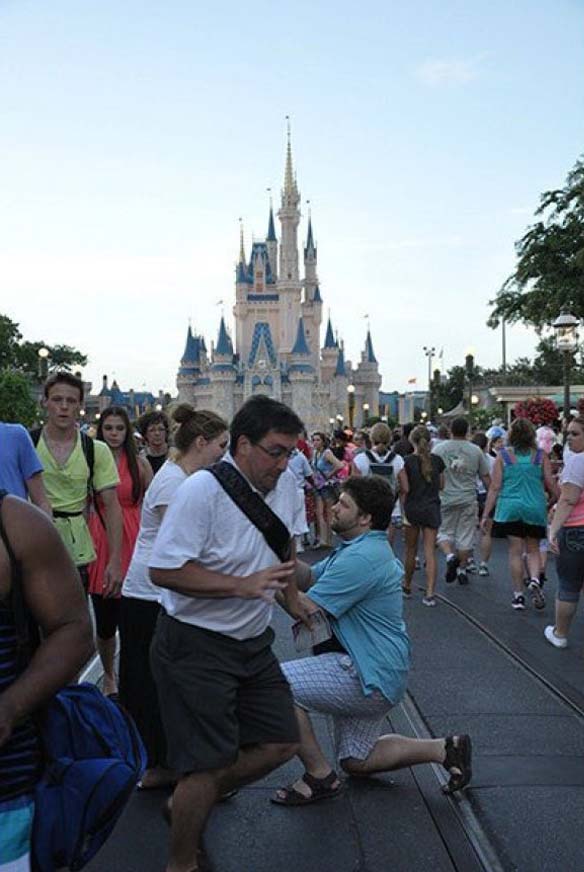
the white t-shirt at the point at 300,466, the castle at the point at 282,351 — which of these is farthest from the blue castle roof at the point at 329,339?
the white t-shirt at the point at 300,466

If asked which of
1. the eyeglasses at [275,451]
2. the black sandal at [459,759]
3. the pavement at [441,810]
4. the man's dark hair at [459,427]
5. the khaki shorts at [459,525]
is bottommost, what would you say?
the pavement at [441,810]

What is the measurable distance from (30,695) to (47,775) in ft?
0.75

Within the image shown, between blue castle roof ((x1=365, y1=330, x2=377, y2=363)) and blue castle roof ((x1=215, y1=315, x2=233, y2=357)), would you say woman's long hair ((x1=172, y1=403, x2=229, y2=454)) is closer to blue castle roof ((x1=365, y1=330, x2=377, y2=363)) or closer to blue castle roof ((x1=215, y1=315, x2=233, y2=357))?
blue castle roof ((x1=215, y1=315, x2=233, y2=357))

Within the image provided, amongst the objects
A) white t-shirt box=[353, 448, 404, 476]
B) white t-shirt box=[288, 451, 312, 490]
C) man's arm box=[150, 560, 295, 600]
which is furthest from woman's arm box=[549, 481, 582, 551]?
white t-shirt box=[288, 451, 312, 490]

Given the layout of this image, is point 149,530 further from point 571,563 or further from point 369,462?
point 369,462

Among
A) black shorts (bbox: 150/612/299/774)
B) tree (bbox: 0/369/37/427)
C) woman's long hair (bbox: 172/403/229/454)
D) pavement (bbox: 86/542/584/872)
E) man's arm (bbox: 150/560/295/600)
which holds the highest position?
tree (bbox: 0/369/37/427)

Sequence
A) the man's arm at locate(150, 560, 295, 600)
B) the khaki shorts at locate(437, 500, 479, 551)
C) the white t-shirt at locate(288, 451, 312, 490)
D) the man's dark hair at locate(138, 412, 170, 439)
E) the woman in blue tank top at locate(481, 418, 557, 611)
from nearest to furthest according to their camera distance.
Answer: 1. the man's arm at locate(150, 560, 295, 600)
2. the man's dark hair at locate(138, 412, 170, 439)
3. the woman in blue tank top at locate(481, 418, 557, 611)
4. the khaki shorts at locate(437, 500, 479, 551)
5. the white t-shirt at locate(288, 451, 312, 490)

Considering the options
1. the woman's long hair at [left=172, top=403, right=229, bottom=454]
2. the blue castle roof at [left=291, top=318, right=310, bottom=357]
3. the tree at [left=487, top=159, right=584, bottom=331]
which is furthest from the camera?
the blue castle roof at [left=291, top=318, right=310, bottom=357]

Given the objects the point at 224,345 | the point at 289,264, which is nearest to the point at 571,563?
the point at 224,345

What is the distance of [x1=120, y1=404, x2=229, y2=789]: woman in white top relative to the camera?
194 inches

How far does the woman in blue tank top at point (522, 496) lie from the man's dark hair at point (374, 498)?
507 centimetres

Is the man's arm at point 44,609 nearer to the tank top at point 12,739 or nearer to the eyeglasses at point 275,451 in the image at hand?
the tank top at point 12,739

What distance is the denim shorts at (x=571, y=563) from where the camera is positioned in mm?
7523

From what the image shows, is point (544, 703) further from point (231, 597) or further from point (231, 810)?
point (231, 597)
